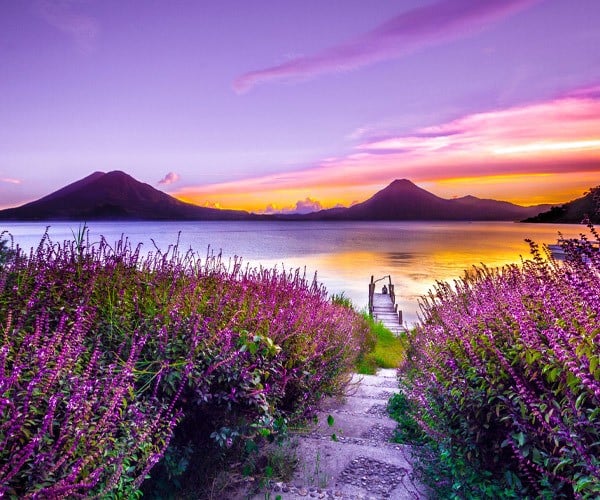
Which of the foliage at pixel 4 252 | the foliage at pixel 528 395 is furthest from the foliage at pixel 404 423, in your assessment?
the foliage at pixel 4 252

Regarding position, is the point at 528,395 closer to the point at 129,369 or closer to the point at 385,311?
the point at 129,369

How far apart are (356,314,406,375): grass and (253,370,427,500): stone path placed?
14.2ft

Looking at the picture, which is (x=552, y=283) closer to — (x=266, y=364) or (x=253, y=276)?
Answer: (x=266, y=364)

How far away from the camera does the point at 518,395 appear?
3252mm

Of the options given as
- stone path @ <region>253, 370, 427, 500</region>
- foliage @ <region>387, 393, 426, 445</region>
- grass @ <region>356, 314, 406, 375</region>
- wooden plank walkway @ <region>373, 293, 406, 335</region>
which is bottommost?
wooden plank walkway @ <region>373, 293, 406, 335</region>

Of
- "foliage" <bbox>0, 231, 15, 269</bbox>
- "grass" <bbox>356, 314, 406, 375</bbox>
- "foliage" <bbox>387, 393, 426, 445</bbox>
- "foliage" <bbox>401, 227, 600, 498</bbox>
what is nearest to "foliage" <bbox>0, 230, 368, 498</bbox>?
"foliage" <bbox>0, 231, 15, 269</bbox>

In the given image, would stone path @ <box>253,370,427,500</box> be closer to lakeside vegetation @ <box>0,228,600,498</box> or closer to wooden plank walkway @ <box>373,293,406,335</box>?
lakeside vegetation @ <box>0,228,600,498</box>

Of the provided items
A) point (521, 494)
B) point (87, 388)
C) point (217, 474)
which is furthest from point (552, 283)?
point (87, 388)

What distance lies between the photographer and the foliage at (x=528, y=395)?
2.73 m

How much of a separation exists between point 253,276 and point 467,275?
4449mm

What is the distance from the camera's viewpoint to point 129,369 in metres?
2.99

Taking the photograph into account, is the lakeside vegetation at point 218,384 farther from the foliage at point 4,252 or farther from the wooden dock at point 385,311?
the wooden dock at point 385,311

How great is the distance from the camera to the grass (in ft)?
38.7

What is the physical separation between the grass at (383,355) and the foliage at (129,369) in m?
5.28
